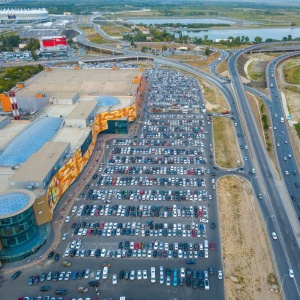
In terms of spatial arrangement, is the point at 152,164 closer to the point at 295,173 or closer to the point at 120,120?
the point at 120,120

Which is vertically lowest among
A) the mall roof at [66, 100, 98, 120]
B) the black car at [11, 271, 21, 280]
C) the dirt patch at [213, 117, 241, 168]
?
the black car at [11, 271, 21, 280]

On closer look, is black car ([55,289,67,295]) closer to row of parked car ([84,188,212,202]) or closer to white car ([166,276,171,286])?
white car ([166,276,171,286])

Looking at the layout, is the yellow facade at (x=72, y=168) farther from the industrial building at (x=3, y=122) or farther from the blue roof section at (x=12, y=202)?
the industrial building at (x=3, y=122)

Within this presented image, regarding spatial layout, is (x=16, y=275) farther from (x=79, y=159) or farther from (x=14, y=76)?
(x=14, y=76)

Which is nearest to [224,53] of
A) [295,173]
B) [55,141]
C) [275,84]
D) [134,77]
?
[275,84]

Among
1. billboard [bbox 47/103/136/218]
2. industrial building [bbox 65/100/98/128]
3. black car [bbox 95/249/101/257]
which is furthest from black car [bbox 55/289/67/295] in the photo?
industrial building [bbox 65/100/98/128]

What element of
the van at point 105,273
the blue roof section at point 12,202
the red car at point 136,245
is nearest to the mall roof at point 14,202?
the blue roof section at point 12,202

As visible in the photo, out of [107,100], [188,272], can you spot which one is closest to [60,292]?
[188,272]
